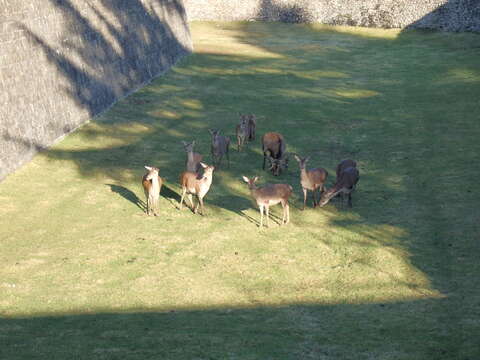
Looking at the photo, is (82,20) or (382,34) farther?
(382,34)

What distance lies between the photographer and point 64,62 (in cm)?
2984

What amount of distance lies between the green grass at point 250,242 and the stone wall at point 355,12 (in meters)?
16.5

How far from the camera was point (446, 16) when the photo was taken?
51.2 metres

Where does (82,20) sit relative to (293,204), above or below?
above

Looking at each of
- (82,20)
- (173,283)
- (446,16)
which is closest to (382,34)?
(446,16)

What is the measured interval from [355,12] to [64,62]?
3023cm

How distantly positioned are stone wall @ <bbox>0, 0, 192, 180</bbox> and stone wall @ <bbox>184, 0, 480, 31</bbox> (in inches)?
710

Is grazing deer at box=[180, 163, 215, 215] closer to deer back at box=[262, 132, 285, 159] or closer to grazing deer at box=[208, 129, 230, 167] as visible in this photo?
grazing deer at box=[208, 129, 230, 167]

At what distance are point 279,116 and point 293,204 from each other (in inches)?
430

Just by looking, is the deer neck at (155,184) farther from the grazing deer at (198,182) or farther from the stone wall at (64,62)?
the stone wall at (64,62)

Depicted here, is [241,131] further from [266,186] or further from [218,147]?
[266,186]

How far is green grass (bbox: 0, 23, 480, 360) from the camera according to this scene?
1330 centimetres

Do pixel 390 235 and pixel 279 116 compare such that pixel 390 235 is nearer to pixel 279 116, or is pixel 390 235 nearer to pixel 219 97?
pixel 279 116

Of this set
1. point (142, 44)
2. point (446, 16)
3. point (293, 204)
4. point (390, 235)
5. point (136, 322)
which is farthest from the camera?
point (446, 16)
